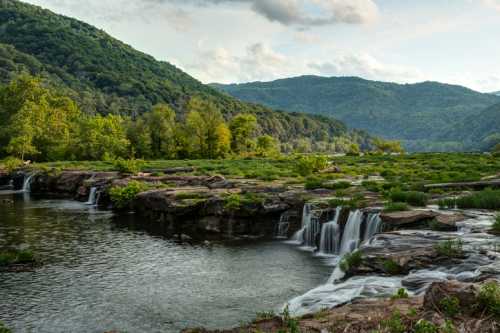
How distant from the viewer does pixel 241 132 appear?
4318 inches

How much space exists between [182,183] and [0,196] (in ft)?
83.4

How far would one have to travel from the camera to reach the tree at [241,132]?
109125mm

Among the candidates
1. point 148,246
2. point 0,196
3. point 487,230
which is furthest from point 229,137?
point 487,230

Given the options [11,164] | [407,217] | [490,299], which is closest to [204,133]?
[11,164]

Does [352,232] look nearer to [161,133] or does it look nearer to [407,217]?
[407,217]

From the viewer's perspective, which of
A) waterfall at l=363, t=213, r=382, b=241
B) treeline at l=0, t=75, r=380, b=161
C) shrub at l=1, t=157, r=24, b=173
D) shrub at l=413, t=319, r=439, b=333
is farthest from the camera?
treeline at l=0, t=75, r=380, b=161

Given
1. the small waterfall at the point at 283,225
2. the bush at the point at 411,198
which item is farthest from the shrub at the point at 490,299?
the small waterfall at the point at 283,225

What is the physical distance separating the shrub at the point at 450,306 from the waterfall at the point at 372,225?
47.8 feet

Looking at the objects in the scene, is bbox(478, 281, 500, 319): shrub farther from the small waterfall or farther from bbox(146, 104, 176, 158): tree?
bbox(146, 104, 176, 158): tree

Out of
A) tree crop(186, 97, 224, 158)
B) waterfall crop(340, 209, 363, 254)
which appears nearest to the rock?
waterfall crop(340, 209, 363, 254)

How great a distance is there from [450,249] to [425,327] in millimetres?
8680

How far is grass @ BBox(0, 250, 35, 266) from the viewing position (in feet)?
83.7

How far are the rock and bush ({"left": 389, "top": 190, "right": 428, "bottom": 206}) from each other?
3703 millimetres

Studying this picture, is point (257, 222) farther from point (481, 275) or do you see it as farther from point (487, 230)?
point (481, 275)
